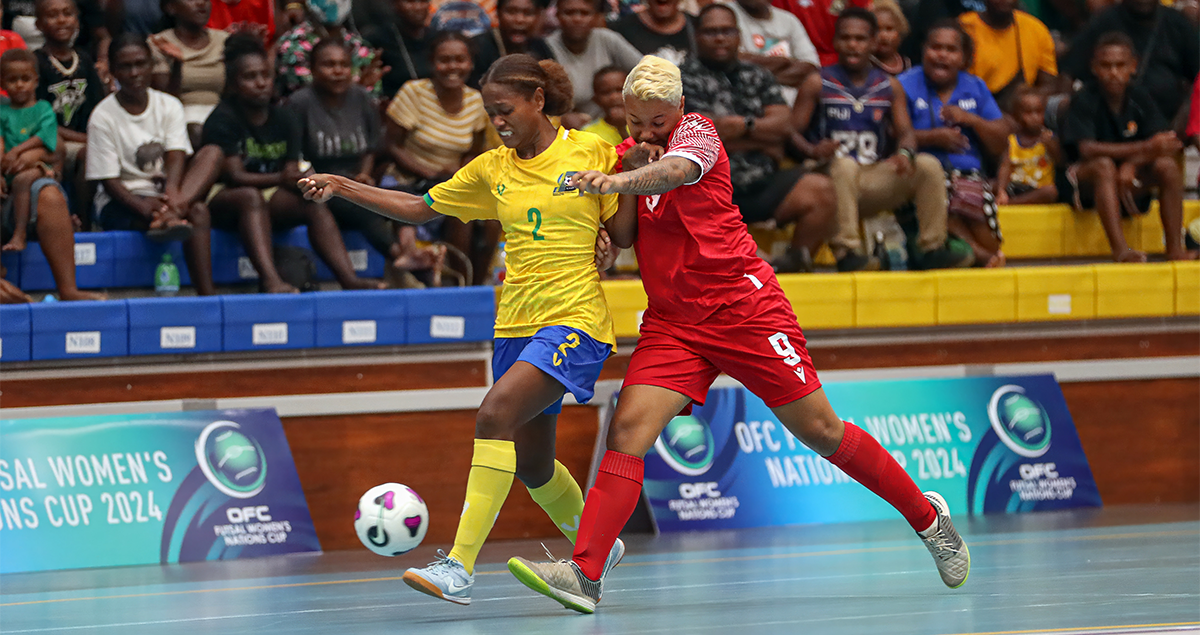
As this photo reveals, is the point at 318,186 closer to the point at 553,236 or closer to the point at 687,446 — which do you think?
the point at 553,236

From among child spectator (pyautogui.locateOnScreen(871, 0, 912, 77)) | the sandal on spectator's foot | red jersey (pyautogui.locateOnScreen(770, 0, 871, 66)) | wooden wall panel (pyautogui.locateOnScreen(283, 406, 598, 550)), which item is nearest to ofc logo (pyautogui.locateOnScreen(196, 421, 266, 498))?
wooden wall panel (pyautogui.locateOnScreen(283, 406, 598, 550))

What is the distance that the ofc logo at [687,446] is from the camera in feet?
25.7

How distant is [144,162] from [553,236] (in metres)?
4.08

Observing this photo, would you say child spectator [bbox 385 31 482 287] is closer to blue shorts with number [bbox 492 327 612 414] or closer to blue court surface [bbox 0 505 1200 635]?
blue court surface [bbox 0 505 1200 635]

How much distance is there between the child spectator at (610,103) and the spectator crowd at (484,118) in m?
0.02

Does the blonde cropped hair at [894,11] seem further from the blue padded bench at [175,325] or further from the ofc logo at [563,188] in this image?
the ofc logo at [563,188]

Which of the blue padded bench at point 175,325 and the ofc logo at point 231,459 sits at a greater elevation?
the blue padded bench at point 175,325

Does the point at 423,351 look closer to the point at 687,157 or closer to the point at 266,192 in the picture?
the point at 266,192

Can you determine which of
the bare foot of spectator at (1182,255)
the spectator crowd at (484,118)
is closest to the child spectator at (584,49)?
the spectator crowd at (484,118)

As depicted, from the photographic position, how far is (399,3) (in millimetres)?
9219

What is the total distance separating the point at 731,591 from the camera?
525 cm

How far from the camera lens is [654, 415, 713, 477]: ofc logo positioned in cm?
785

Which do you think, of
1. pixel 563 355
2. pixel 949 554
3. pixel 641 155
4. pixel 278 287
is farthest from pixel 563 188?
pixel 278 287

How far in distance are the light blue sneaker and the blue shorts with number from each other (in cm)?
70
